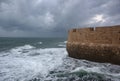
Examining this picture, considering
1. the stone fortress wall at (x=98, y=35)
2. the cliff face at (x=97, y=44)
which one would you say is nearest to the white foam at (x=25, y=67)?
the cliff face at (x=97, y=44)

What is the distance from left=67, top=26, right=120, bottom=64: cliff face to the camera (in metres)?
7.65

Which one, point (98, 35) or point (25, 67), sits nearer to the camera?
point (25, 67)

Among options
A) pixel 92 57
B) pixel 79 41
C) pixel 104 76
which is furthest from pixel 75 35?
pixel 104 76

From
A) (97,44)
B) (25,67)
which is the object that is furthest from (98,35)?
(25,67)

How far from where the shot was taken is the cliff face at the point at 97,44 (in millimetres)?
7652

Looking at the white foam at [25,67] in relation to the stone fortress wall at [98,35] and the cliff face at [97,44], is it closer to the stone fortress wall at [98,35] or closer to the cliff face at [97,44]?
the cliff face at [97,44]

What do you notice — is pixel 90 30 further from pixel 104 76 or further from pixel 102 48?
pixel 104 76

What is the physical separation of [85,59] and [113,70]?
2844mm

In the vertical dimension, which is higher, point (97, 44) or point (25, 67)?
point (97, 44)

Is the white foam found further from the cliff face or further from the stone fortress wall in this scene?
the stone fortress wall

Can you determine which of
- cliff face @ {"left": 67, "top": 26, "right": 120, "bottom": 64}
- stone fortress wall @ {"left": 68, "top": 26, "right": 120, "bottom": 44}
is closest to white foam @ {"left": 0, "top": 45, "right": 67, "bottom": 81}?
cliff face @ {"left": 67, "top": 26, "right": 120, "bottom": 64}

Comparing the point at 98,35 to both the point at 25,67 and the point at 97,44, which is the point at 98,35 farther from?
the point at 25,67

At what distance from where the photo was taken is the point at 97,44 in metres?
8.59

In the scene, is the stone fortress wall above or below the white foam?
above
